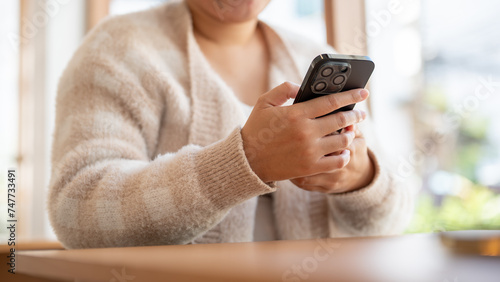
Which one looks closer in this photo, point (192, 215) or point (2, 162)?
point (192, 215)

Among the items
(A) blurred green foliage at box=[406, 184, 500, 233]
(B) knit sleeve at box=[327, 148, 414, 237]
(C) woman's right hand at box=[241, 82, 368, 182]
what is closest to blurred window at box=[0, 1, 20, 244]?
(A) blurred green foliage at box=[406, 184, 500, 233]

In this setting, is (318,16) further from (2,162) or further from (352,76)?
(2,162)

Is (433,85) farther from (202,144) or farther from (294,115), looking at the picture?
(294,115)

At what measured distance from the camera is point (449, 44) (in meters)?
1.73

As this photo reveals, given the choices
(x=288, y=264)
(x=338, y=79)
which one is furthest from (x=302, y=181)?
(x=288, y=264)

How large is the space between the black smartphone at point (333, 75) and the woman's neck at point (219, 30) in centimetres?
40

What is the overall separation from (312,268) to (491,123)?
1.62 meters

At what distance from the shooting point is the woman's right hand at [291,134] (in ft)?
1.99

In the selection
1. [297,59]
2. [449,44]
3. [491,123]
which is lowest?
[491,123]

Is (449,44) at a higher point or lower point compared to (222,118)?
higher

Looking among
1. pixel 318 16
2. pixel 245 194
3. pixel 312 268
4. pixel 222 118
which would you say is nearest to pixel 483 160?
pixel 318 16

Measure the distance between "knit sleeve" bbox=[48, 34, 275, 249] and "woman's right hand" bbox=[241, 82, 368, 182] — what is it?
21mm

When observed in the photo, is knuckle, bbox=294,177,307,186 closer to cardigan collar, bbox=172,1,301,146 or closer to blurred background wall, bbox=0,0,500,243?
cardigan collar, bbox=172,1,301,146

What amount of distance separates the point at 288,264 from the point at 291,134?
0.27 meters
